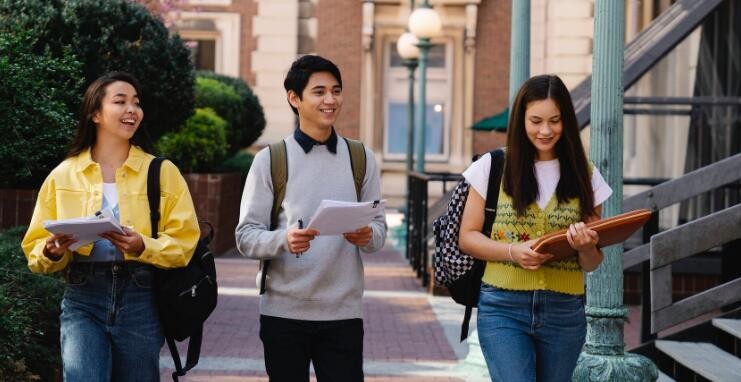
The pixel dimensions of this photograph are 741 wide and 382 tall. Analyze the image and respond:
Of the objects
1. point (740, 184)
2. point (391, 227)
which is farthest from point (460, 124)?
point (740, 184)

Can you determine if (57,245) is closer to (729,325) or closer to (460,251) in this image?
(460,251)

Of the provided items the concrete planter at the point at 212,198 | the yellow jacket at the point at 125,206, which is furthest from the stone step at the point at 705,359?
the concrete planter at the point at 212,198

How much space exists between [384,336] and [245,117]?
465 inches

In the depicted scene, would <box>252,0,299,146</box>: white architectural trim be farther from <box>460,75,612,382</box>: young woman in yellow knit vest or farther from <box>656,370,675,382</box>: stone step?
<box>460,75,612,382</box>: young woman in yellow knit vest

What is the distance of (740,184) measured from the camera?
42.2 ft

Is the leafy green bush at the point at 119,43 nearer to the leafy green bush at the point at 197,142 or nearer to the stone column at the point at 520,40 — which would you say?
the stone column at the point at 520,40

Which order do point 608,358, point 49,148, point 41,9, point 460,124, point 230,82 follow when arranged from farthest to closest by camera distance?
1. point 460,124
2. point 230,82
3. point 41,9
4. point 49,148
5. point 608,358

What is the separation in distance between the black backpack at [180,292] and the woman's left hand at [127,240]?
0.64ft

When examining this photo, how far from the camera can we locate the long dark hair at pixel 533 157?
5.25 m

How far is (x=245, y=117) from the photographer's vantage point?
22.9 m

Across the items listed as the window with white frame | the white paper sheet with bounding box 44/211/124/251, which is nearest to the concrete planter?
the window with white frame

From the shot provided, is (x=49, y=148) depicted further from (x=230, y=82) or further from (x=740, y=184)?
(x=230, y=82)

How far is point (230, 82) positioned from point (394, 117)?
20.8ft

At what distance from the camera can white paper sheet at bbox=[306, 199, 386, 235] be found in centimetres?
482
